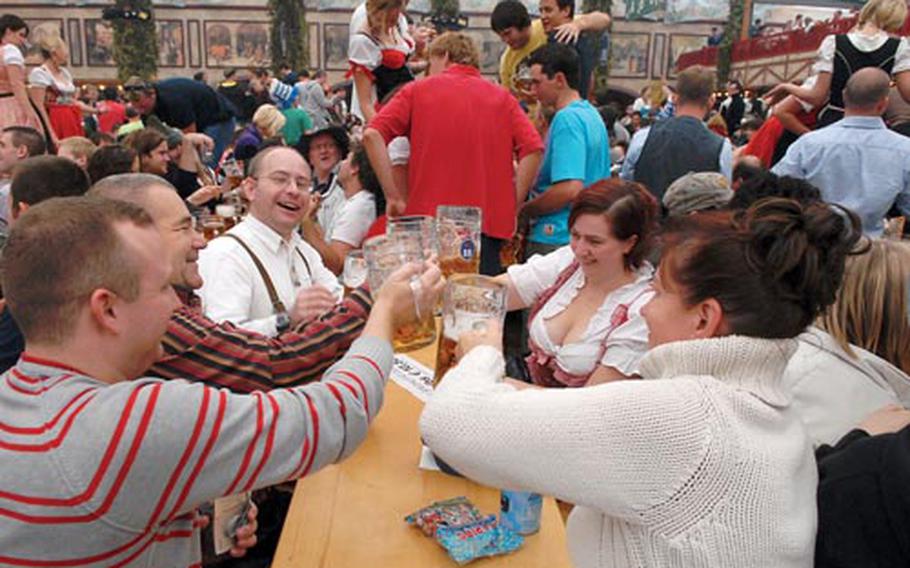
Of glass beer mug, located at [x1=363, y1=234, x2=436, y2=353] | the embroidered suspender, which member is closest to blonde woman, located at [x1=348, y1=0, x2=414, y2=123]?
the embroidered suspender

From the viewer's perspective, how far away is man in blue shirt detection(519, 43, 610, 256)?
3.20 meters

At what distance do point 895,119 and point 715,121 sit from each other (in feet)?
9.94

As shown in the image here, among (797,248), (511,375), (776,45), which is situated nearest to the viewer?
(797,248)

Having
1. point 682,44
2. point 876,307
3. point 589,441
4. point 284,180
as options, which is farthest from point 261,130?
point 682,44

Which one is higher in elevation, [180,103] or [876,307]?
[180,103]

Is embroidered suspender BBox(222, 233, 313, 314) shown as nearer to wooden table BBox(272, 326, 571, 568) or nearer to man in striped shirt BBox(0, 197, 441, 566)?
wooden table BBox(272, 326, 571, 568)

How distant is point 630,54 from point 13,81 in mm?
22402

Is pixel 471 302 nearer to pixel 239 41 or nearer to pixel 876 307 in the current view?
pixel 876 307

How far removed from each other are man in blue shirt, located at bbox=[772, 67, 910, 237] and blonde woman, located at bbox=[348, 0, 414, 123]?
2281mm

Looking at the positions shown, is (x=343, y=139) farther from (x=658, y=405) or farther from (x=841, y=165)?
(x=658, y=405)

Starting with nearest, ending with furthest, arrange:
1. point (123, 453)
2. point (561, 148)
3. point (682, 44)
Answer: point (123, 453)
point (561, 148)
point (682, 44)

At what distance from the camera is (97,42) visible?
22.0 m

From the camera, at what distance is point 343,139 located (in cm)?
445

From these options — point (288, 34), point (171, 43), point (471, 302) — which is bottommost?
point (471, 302)
